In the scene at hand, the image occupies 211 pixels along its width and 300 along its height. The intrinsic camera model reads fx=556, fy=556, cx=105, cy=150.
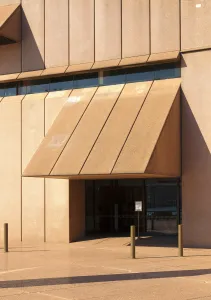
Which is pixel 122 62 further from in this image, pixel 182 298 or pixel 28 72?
pixel 182 298

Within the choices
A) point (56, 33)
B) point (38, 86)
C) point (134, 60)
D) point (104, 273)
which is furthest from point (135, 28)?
point (104, 273)

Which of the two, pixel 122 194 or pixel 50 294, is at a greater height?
pixel 122 194

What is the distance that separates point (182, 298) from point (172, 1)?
44.1 feet

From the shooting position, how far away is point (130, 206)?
25.0 m

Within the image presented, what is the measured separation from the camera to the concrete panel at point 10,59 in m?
24.5

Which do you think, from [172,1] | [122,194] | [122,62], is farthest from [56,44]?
[122,194]

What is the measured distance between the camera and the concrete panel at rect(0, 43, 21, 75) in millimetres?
24453

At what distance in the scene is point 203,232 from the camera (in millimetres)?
19922

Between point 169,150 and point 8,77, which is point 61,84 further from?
point 169,150

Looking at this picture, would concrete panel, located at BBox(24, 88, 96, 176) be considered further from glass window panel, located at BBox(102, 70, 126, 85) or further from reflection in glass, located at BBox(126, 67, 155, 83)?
reflection in glass, located at BBox(126, 67, 155, 83)

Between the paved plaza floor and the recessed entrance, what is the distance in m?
3.20

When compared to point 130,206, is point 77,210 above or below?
below

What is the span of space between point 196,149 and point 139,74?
3855mm

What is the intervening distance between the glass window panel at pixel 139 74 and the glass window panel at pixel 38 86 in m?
4.00
